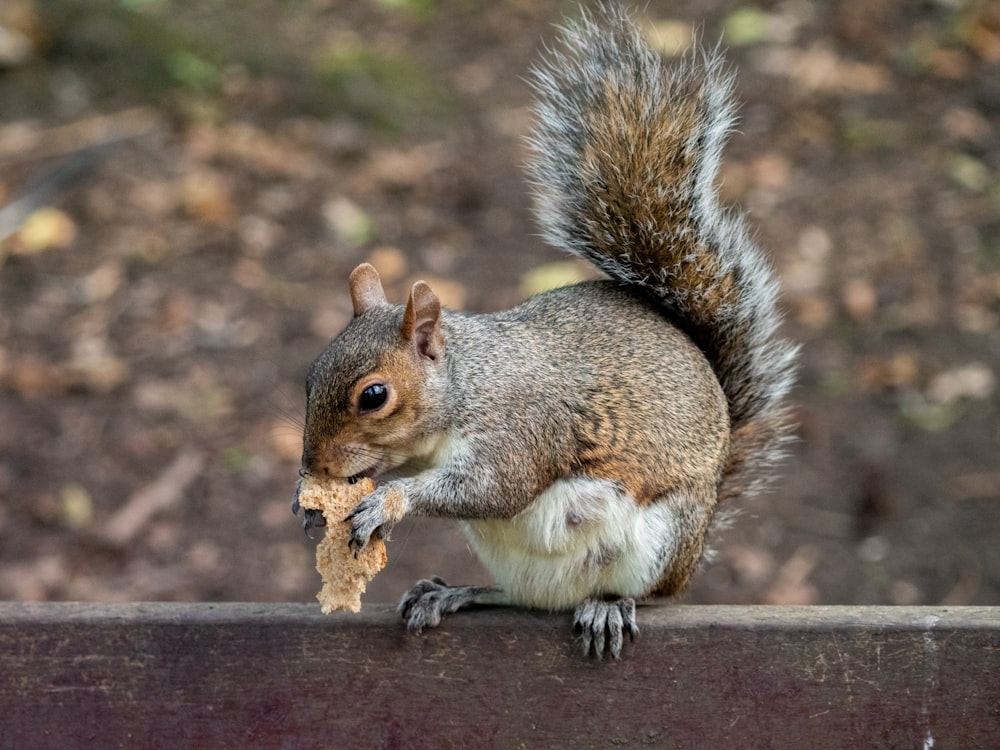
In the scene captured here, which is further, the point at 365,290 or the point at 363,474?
the point at 365,290

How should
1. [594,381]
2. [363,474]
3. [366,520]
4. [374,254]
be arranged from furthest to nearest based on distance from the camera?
[374,254], [594,381], [363,474], [366,520]

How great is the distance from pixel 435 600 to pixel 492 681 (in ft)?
0.52

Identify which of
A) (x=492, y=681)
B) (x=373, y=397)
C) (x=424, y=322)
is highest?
(x=424, y=322)

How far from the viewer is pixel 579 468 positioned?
1855 mm

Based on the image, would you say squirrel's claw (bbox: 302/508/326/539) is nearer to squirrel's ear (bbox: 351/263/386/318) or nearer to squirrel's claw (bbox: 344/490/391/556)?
squirrel's claw (bbox: 344/490/391/556)

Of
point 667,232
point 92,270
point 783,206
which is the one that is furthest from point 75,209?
point 667,232

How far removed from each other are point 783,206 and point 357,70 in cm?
187

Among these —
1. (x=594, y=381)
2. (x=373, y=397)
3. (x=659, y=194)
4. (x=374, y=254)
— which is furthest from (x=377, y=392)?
(x=374, y=254)

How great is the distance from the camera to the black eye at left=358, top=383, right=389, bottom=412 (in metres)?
1.70

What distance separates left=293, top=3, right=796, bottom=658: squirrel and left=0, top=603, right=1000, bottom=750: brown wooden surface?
7 cm

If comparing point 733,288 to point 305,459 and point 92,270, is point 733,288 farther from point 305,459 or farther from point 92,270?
point 92,270

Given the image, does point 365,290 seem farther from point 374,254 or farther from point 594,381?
point 374,254

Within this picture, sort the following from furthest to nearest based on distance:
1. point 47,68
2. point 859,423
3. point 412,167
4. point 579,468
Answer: point 47,68
point 412,167
point 859,423
point 579,468

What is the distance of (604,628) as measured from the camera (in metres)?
1.77
